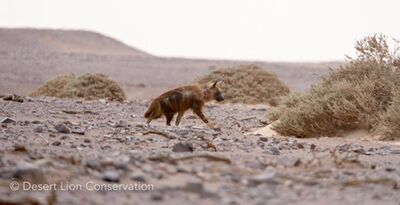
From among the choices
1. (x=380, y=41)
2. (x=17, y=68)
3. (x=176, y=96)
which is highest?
(x=380, y=41)

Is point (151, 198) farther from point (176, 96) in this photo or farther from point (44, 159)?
point (176, 96)

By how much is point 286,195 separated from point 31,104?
13.7 meters

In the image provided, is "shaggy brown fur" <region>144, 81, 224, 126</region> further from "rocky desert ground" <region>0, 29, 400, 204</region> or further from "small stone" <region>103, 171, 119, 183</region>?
"small stone" <region>103, 171, 119, 183</region>

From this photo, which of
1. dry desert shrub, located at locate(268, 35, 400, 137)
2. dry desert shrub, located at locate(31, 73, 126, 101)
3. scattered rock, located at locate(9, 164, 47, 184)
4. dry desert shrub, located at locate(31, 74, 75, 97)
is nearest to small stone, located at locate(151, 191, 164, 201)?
scattered rock, located at locate(9, 164, 47, 184)

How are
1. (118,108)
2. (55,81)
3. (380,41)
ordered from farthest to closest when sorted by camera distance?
(55,81) → (118,108) → (380,41)

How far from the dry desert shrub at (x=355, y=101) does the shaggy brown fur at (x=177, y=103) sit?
1.44 meters

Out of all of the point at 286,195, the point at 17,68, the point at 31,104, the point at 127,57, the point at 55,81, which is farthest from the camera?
the point at 127,57

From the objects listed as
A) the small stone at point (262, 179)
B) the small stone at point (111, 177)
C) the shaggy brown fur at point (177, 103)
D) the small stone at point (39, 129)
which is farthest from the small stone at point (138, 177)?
the shaggy brown fur at point (177, 103)

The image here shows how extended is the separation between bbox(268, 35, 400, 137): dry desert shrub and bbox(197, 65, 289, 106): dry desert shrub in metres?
11.9

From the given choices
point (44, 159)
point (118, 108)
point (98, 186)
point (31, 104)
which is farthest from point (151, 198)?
point (118, 108)

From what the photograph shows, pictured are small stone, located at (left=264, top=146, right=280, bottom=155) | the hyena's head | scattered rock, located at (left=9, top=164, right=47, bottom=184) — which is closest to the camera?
scattered rock, located at (left=9, top=164, right=47, bottom=184)

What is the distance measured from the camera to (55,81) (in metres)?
29.0

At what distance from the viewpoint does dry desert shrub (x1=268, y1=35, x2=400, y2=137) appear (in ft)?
41.6

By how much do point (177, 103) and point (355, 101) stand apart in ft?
10.0
